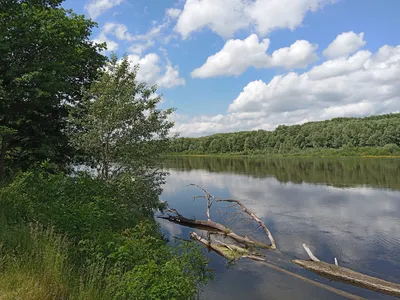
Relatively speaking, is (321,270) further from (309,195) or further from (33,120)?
(309,195)

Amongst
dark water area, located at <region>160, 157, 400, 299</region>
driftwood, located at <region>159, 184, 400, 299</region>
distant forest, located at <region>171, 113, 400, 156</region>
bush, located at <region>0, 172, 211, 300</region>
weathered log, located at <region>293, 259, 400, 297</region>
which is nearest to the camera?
bush, located at <region>0, 172, 211, 300</region>

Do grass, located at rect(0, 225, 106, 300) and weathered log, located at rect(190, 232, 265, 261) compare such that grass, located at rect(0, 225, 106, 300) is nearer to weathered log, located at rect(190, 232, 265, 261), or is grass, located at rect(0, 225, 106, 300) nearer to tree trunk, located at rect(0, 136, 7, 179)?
tree trunk, located at rect(0, 136, 7, 179)

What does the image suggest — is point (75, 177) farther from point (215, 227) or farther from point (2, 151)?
point (215, 227)

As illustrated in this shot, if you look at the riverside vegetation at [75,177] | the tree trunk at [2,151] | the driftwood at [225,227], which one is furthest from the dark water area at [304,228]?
the tree trunk at [2,151]

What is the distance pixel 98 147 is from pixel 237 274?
25.2ft

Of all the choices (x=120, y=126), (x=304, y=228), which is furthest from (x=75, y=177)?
A: (x=304, y=228)

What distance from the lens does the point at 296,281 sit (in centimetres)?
1195

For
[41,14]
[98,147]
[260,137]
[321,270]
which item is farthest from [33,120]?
[260,137]

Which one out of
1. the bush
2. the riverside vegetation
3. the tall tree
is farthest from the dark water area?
the tall tree

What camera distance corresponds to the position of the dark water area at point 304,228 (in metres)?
11.7

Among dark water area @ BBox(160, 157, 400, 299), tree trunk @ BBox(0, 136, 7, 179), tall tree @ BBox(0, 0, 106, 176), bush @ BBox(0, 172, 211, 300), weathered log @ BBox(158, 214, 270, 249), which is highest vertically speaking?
tall tree @ BBox(0, 0, 106, 176)

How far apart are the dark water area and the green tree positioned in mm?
5415

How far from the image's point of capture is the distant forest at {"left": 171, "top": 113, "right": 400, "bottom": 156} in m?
83.8

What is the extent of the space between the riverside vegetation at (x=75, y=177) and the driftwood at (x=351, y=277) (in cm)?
549
